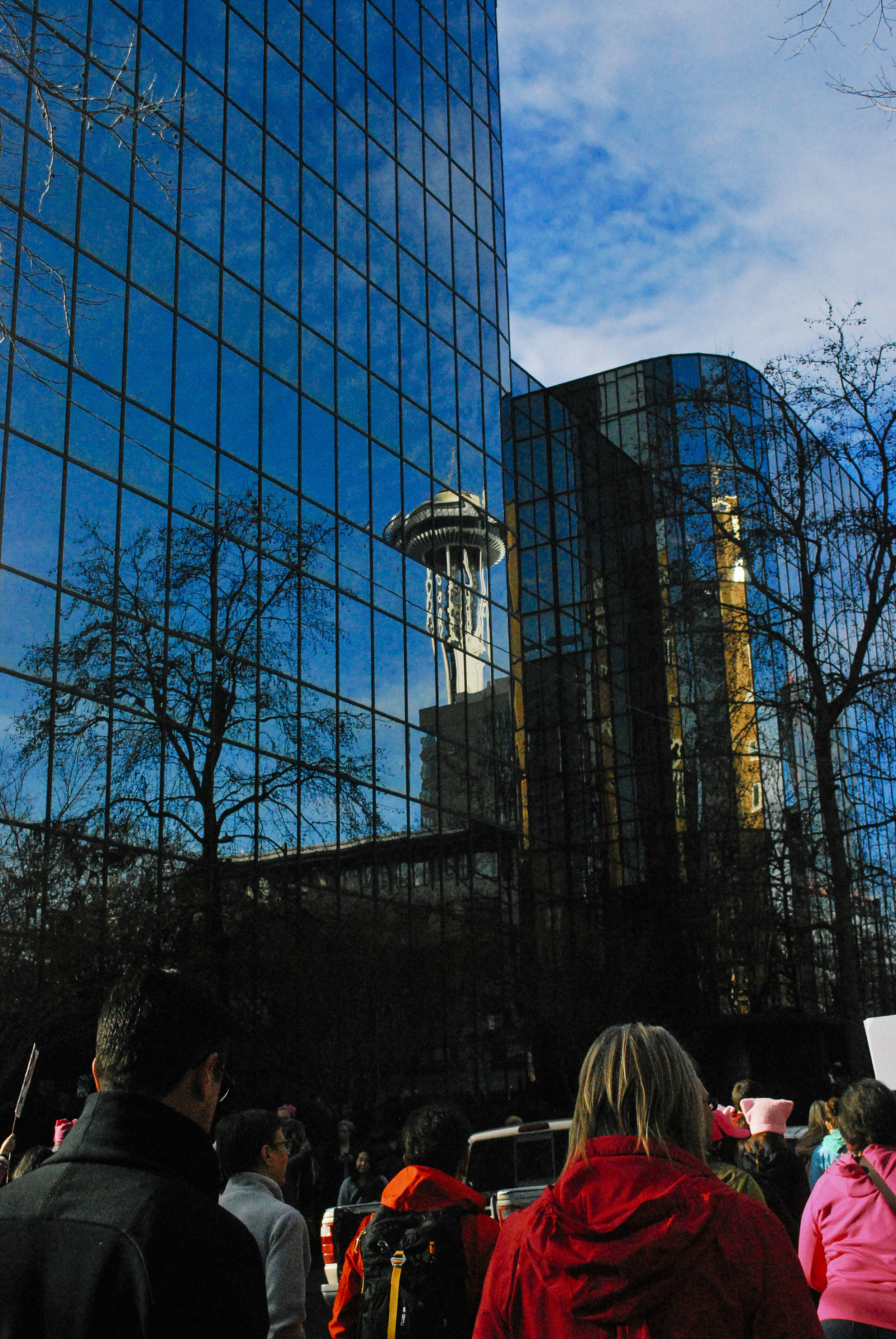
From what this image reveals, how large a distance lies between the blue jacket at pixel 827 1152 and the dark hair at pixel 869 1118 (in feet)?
5.57

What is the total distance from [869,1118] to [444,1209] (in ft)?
5.23

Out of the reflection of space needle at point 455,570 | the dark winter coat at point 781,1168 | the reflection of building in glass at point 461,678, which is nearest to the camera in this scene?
the dark winter coat at point 781,1168

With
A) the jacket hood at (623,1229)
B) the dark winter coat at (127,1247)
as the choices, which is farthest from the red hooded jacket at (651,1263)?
the dark winter coat at (127,1247)

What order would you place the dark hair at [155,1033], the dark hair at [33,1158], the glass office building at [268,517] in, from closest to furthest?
the dark hair at [155,1033] < the dark hair at [33,1158] < the glass office building at [268,517]

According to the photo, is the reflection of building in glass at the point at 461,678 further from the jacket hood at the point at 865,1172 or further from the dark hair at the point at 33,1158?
the jacket hood at the point at 865,1172

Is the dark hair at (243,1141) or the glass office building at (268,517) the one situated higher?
the glass office building at (268,517)

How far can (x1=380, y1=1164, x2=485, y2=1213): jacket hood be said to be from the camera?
4.31 m

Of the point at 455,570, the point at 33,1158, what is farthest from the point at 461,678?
the point at 33,1158

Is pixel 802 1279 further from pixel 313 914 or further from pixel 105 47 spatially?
pixel 105 47

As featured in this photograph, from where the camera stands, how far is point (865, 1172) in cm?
455

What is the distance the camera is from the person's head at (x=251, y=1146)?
4727mm

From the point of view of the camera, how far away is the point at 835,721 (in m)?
19.1

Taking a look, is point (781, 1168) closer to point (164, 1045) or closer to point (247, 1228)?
point (247, 1228)

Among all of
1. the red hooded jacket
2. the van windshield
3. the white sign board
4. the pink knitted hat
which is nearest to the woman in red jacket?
the red hooded jacket
